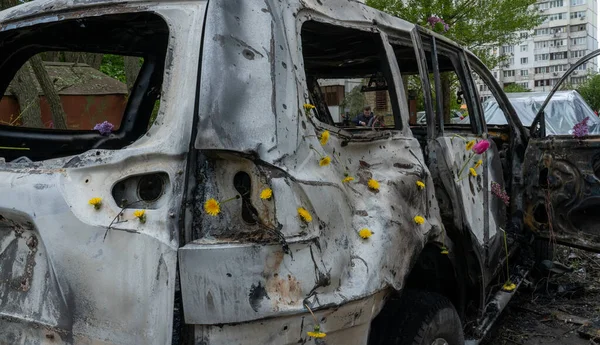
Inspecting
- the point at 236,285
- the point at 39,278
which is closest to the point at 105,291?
the point at 39,278

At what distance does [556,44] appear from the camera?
86.9 metres

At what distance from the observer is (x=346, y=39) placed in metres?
2.68

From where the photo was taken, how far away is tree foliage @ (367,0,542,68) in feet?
47.7

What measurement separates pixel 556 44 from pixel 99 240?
97390 mm

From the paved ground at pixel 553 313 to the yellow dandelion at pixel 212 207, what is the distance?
9.50ft

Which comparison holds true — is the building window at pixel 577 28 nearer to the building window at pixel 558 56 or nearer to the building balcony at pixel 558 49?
the building balcony at pixel 558 49

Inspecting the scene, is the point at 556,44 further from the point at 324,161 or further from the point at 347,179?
the point at 324,161

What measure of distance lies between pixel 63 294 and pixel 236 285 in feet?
1.99

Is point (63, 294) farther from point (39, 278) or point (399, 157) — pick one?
point (399, 157)

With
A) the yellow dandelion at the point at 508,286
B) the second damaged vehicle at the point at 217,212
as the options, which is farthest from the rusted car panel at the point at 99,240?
the yellow dandelion at the point at 508,286

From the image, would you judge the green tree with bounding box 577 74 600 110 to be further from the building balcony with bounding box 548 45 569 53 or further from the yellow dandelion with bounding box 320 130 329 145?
the yellow dandelion with bounding box 320 130 329 145

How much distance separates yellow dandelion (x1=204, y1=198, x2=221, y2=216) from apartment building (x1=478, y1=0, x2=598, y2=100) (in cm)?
9024

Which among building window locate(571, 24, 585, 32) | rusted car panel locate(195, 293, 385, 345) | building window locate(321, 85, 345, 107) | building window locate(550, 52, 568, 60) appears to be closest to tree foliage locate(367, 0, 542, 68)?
building window locate(321, 85, 345, 107)

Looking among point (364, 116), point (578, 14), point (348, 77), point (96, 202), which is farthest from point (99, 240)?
point (578, 14)
